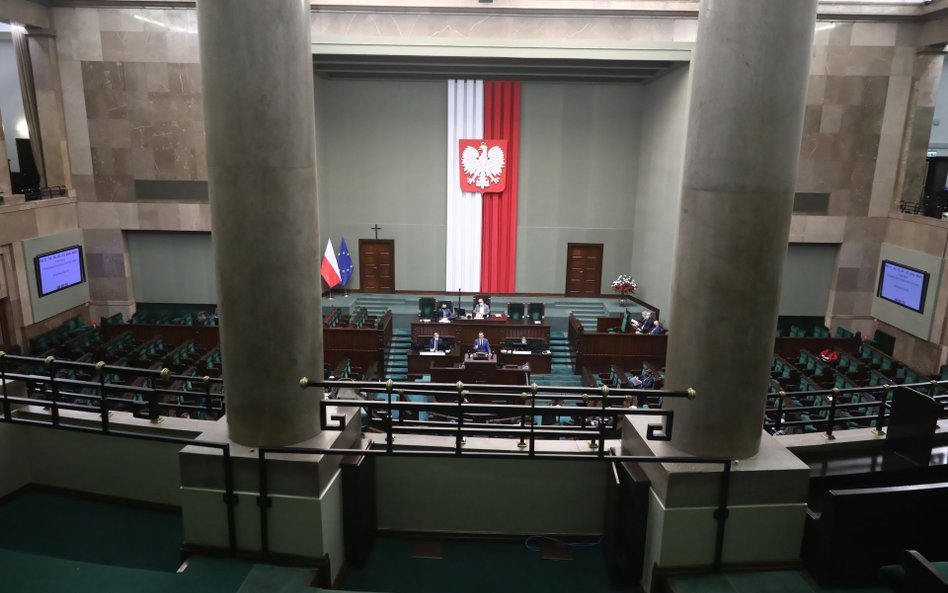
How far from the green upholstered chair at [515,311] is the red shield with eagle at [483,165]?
455cm

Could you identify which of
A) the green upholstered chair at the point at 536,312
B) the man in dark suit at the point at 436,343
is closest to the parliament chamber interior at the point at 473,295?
the man in dark suit at the point at 436,343

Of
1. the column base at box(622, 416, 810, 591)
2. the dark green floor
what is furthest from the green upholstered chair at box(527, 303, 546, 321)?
the column base at box(622, 416, 810, 591)

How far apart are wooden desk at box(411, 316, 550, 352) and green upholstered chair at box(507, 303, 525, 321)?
3.32 feet

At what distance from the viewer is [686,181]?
4801 millimetres

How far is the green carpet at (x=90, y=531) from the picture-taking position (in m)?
5.13

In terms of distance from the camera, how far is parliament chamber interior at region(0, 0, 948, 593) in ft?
15.1

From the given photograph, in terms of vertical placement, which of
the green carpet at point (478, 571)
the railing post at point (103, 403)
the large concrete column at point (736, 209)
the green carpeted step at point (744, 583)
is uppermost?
the large concrete column at point (736, 209)

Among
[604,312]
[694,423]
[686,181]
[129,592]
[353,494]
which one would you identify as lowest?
[604,312]

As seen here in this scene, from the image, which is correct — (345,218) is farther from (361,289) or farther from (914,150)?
(914,150)

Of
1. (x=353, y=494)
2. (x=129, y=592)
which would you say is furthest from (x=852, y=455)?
(x=129, y=592)

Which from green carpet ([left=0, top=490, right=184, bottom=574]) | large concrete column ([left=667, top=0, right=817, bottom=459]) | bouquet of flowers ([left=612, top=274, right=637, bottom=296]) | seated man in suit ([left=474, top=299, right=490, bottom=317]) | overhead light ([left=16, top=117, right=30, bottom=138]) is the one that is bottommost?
seated man in suit ([left=474, top=299, right=490, bottom=317])

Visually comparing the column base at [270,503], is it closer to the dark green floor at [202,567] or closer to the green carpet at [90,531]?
the dark green floor at [202,567]

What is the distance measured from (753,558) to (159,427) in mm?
4919

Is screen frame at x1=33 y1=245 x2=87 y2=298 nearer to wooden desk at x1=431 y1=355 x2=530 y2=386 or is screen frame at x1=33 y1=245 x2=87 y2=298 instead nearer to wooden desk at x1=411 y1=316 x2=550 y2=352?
wooden desk at x1=411 y1=316 x2=550 y2=352
